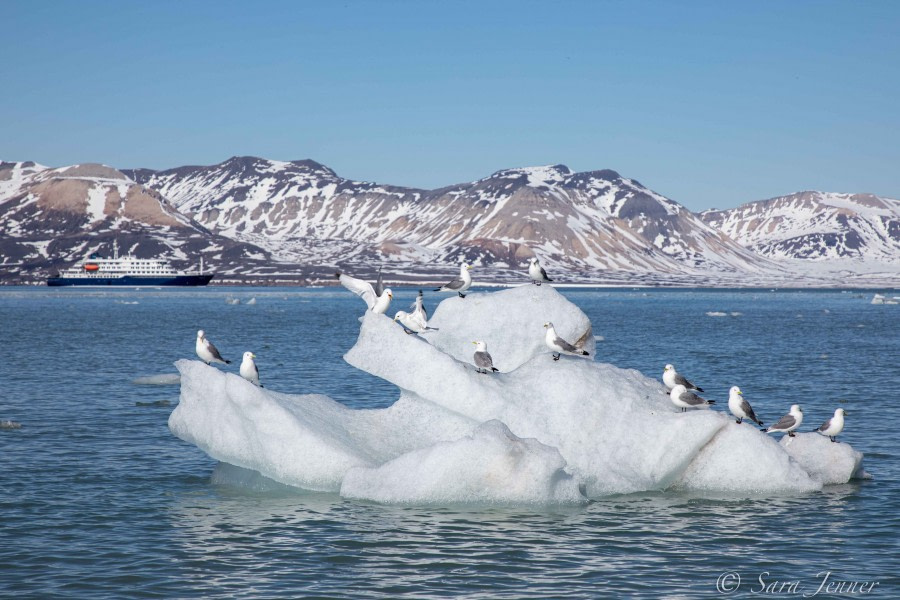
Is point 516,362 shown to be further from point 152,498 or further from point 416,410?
point 152,498

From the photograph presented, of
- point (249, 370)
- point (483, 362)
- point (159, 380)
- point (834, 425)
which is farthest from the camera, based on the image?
point (159, 380)

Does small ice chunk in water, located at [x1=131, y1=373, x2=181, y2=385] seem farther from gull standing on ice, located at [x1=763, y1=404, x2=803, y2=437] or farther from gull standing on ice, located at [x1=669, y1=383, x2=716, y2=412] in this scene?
gull standing on ice, located at [x1=763, y1=404, x2=803, y2=437]

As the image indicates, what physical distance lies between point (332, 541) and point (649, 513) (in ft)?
20.5

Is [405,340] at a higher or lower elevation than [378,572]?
higher

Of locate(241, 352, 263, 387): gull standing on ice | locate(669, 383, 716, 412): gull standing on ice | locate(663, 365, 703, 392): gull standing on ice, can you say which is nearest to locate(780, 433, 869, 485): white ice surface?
locate(669, 383, 716, 412): gull standing on ice

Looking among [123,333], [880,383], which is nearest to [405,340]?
[880,383]

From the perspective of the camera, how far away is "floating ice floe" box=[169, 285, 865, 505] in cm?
1727

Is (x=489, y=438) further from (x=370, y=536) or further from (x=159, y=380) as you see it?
(x=159, y=380)

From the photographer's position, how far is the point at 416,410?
20719 millimetres

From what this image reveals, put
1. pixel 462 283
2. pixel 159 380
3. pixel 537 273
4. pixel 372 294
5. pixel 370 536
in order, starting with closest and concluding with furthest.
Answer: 1. pixel 370 536
2. pixel 372 294
3. pixel 537 273
4. pixel 462 283
5. pixel 159 380

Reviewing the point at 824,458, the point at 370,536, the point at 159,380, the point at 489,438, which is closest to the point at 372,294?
the point at 489,438

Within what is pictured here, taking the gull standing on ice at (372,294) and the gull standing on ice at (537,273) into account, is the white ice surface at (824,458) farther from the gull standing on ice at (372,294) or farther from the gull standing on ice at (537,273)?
the gull standing on ice at (372,294)

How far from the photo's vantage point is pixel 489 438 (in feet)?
55.2

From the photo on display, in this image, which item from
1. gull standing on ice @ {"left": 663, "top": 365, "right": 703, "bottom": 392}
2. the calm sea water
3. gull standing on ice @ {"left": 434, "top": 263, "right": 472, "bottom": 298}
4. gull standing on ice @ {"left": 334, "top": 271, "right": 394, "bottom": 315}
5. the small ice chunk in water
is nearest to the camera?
the calm sea water
